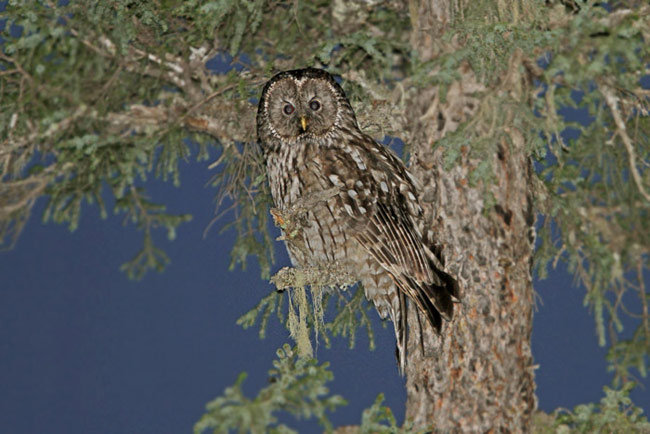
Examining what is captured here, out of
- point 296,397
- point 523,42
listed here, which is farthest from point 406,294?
point 523,42

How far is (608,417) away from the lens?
4.52m

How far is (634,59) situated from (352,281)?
A: 2303mm

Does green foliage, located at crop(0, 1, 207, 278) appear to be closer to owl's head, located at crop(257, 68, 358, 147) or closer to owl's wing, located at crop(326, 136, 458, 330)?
owl's head, located at crop(257, 68, 358, 147)

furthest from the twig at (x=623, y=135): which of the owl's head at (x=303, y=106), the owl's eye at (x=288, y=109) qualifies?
the owl's eye at (x=288, y=109)

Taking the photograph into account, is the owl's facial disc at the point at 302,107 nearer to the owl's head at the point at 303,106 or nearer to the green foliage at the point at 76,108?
the owl's head at the point at 303,106

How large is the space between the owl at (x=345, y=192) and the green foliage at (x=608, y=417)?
1144 millimetres

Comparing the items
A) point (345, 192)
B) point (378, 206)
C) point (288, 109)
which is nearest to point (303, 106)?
point (288, 109)

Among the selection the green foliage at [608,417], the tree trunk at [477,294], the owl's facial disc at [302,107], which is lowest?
the green foliage at [608,417]

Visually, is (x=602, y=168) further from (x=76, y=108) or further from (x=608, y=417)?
(x=76, y=108)

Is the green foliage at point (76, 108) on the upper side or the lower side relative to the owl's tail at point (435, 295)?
upper

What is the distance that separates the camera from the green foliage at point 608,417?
178 inches

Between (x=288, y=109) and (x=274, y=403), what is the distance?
1966mm

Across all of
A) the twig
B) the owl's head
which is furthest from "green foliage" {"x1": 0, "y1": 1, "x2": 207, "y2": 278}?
the twig

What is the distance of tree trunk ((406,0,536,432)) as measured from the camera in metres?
4.36
